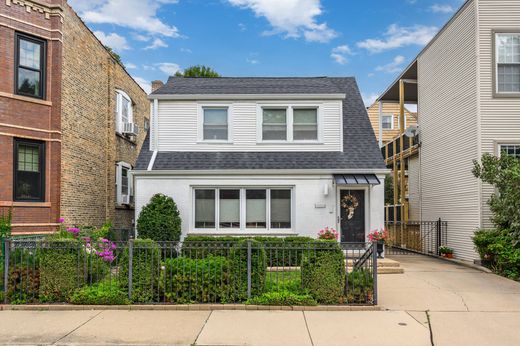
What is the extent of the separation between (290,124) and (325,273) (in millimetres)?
7376

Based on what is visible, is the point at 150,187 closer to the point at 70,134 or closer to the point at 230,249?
the point at 70,134

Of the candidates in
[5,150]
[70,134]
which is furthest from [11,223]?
[70,134]

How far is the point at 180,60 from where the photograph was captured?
113 feet

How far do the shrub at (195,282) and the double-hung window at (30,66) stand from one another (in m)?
8.19

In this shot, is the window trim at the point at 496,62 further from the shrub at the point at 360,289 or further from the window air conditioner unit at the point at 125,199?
the window air conditioner unit at the point at 125,199

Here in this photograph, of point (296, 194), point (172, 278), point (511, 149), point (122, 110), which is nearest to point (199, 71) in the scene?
point (122, 110)

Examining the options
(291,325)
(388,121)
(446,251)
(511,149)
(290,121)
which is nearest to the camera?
(291,325)

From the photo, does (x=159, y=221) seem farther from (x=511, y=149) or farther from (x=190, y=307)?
(x=511, y=149)

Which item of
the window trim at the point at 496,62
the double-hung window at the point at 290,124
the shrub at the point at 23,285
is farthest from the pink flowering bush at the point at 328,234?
the shrub at the point at 23,285

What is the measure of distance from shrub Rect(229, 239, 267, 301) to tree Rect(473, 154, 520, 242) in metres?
7.29

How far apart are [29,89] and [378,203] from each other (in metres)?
11.6

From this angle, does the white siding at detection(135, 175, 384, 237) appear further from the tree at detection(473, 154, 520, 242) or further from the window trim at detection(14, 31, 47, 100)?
the window trim at detection(14, 31, 47, 100)

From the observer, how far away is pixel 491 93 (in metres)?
13.1

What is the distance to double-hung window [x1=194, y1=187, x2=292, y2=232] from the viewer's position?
13.7 metres
